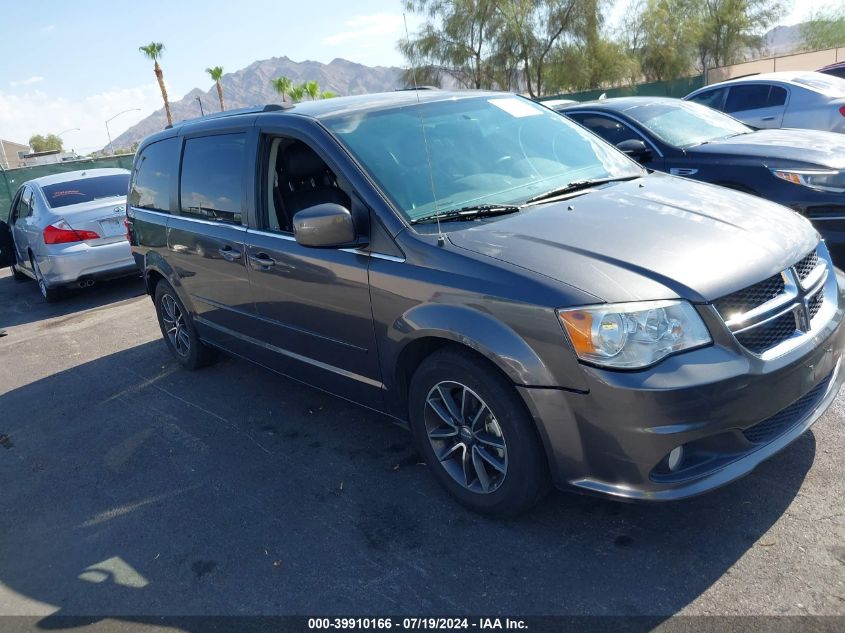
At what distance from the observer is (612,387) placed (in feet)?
8.43

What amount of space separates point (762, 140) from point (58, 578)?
6.54 meters

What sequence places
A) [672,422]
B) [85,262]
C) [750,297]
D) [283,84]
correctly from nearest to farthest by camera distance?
[672,422], [750,297], [85,262], [283,84]

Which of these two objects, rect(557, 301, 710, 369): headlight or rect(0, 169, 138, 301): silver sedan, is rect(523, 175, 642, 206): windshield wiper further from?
rect(0, 169, 138, 301): silver sedan

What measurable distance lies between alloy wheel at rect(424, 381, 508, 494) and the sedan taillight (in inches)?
288

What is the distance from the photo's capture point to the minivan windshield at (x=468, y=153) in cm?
357

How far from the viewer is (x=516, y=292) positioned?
2.80 meters

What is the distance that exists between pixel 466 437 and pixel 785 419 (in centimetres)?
134

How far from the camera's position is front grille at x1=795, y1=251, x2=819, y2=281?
307 centimetres

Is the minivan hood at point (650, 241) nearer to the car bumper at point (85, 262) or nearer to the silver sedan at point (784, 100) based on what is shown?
the car bumper at point (85, 262)

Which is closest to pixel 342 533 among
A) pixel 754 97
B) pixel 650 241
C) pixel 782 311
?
pixel 650 241

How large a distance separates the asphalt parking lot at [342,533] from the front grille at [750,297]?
93 cm

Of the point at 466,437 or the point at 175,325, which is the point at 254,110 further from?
the point at 466,437

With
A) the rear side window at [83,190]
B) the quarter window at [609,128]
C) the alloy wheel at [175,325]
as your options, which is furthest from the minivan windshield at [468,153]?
the rear side window at [83,190]

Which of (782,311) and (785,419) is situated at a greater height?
(782,311)
